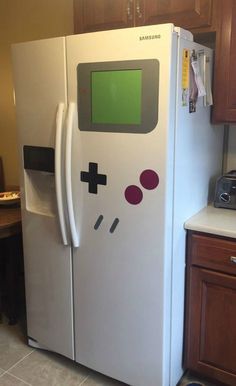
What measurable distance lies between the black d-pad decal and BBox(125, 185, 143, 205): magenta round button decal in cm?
13

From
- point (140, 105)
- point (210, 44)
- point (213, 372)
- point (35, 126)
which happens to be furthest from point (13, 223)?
point (210, 44)

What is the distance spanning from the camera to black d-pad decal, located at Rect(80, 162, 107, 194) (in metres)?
1.80

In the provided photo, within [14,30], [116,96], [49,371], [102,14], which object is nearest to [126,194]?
[116,96]

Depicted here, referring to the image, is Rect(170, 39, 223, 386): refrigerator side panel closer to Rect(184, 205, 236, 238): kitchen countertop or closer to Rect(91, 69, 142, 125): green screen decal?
Rect(184, 205, 236, 238): kitchen countertop

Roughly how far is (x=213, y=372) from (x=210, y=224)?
0.80 meters

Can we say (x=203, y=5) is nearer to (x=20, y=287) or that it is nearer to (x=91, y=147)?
(x=91, y=147)

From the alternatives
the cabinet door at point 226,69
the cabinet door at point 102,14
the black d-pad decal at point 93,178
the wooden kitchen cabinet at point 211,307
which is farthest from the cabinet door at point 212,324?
the cabinet door at point 102,14

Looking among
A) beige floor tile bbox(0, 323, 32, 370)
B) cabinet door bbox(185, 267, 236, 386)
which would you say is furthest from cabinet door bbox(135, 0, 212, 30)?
beige floor tile bbox(0, 323, 32, 370)

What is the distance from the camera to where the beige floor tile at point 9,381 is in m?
2.08

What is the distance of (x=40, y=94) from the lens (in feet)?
6.31

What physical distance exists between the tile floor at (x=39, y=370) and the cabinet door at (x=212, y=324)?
181 millimetres

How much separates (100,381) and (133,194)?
111cm

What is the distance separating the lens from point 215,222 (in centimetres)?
187

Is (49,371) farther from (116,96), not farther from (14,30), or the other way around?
(14,30)
